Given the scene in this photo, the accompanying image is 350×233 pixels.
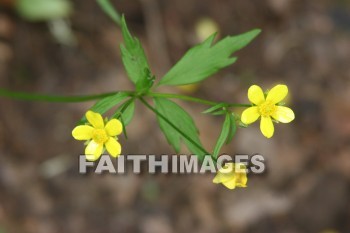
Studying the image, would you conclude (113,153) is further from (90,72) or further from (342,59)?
(342,59)

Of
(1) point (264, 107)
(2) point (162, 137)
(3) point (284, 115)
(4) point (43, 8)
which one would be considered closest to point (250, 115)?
(1) point (264, 107)

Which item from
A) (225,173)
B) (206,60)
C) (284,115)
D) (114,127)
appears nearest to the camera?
(114,127)

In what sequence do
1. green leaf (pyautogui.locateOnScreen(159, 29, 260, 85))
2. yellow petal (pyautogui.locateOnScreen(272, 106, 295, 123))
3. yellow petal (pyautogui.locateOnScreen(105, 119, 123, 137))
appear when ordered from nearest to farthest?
yellow petal (pyautogui.locateOnScreen(105, 119, 123, 137)), yellow petal (pyautogui.locateOnScreen(272, 106, 295, 123)), green leaf (pyautogui.locateOnScreen(159, 29, 260, 85))

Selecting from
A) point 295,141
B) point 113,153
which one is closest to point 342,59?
point 295,141

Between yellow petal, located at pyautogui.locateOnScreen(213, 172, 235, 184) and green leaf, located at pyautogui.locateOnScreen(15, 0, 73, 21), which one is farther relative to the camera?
green leaf, located at pyautogui.locateOnScreen(15, 0, 73, 21)

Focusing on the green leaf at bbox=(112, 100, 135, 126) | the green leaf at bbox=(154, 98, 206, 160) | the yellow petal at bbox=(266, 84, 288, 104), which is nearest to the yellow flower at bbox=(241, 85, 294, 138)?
the yellow petal at bbox=(266, 84, 288, 104)

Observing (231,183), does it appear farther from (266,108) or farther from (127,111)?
(127,111)

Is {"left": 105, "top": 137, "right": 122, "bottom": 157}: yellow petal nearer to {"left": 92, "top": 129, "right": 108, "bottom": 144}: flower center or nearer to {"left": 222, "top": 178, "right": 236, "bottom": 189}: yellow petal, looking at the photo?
{"left": 92, "top": 129, "right": 108, "bottom": 144}: flower center
